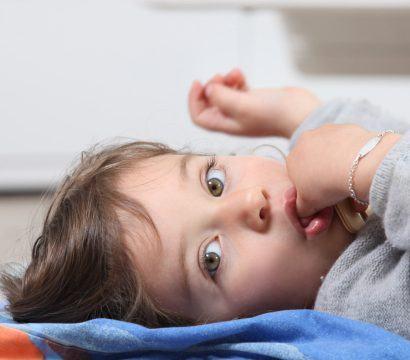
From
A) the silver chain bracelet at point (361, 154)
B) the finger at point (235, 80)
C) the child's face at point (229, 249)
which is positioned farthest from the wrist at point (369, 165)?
the finger at point (235, 80)

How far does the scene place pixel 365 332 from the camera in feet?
2.19

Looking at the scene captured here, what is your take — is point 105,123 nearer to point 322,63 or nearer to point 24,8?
point 24,8

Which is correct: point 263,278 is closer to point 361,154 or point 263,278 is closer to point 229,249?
point 229,249

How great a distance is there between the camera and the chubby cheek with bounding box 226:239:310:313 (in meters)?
0.77

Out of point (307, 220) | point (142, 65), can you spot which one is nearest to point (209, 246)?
point (307, 220)

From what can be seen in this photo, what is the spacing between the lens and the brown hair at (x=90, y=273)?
30.5 inches

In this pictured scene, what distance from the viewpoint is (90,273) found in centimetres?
78

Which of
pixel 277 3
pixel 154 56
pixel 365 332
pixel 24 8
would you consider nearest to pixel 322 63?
pixel 277 3

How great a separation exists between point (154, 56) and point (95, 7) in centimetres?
18

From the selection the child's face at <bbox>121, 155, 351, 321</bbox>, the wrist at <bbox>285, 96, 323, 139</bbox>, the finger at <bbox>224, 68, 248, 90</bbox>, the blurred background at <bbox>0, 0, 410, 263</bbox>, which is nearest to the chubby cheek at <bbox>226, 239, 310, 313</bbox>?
the child's face at <bbox>121, 155, 351, 321</bbox>

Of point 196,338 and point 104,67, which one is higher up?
point 104,67

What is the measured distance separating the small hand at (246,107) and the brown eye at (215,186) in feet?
0.96

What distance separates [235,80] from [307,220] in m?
0.45

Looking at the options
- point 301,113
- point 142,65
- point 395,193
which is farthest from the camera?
point 142,65
